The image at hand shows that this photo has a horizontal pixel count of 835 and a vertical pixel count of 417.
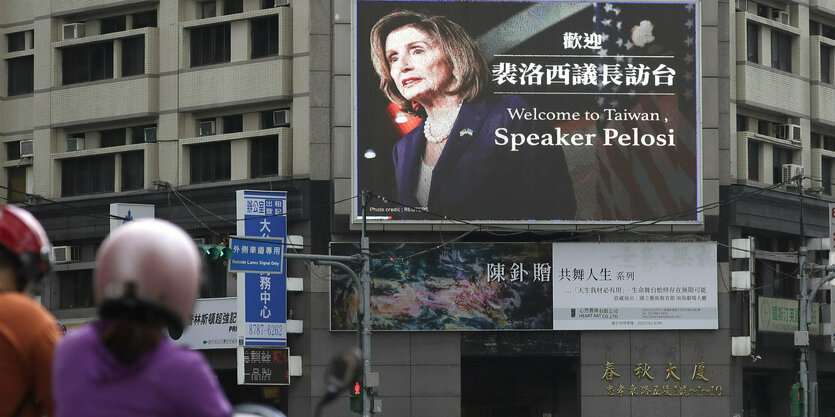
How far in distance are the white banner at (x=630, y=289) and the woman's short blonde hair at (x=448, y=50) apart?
15.8ft

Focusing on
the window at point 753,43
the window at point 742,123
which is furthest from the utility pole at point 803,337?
the window at point 753,43

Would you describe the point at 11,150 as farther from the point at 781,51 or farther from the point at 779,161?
the point at 781,51

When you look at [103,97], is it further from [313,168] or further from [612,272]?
[612,272]

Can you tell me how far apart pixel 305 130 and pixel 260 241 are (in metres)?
5.49

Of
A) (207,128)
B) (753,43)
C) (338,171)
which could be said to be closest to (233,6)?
(207,128)

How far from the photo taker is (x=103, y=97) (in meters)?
42.4

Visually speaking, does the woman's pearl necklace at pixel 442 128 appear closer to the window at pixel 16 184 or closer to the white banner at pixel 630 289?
the white banner at pixel 630 289

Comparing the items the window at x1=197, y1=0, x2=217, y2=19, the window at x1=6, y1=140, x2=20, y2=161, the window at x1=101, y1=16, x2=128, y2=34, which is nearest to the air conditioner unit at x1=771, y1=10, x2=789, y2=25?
the window at x1=197, y1=0, x2=217, y2=19

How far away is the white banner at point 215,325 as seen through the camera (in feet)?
125

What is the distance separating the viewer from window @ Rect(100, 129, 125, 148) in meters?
42.8

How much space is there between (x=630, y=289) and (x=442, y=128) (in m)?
6.47

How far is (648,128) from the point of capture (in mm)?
38531

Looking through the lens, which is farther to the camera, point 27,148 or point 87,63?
point 27,148

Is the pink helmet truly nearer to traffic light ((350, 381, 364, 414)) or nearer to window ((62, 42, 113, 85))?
traffic light ((350, 381, 364, 414))
